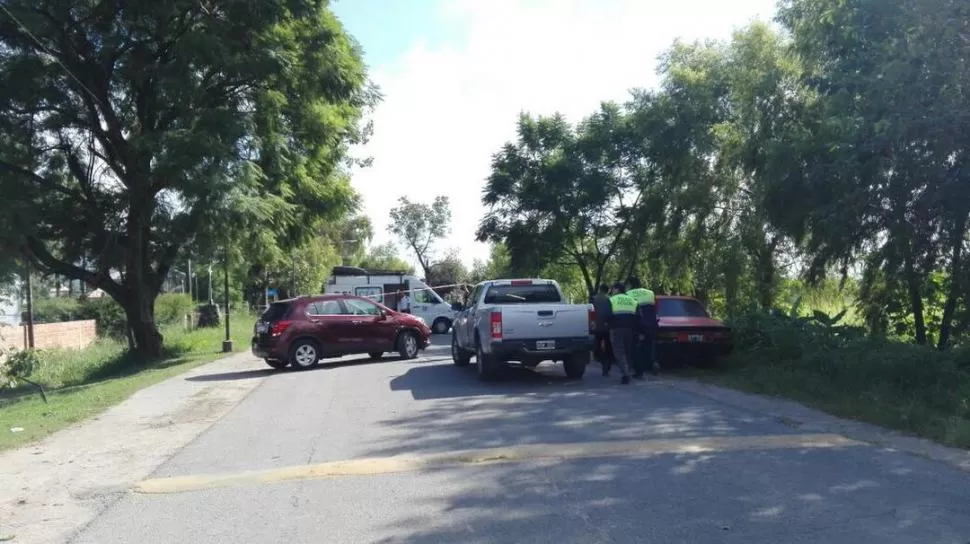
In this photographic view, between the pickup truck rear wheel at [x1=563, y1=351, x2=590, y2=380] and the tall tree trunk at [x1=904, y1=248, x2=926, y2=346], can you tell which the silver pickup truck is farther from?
the tall tree trunk at [x1=904, y1=248, x2=926, y2=346]

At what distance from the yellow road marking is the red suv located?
11506 millimetres

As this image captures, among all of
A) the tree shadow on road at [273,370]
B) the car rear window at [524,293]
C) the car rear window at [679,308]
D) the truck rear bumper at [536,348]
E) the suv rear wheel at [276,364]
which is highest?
the car rear window at [524,293]

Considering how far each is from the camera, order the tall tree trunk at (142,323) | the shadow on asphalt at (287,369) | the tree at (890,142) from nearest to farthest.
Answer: the tree at (890,142) → the shadow on asphalt at (287,369) → the tall tree trunk at (142,323)

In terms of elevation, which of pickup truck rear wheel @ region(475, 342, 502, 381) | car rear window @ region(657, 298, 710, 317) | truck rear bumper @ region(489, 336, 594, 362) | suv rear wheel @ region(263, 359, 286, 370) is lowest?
suv rear wheel @ region(263, 359, 286, 370)

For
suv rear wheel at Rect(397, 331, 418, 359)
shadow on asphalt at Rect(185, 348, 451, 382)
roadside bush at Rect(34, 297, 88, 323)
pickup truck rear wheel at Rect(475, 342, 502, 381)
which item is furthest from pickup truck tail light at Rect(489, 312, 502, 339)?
roadside bush at Rect(34, 297, 88, 323)

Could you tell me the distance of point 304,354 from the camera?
781 inches

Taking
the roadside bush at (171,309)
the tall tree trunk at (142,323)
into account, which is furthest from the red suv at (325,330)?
the roadside bush at (171,309)

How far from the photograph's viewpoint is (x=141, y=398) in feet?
50.0

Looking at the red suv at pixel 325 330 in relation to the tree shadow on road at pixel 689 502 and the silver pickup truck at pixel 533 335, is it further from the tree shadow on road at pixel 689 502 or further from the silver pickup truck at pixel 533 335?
the tree shadow on road at pixel 689 502

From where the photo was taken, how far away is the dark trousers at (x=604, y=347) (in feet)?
52.6

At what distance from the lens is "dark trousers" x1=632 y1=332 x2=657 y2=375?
14844mm

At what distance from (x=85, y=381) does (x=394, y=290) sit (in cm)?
1741

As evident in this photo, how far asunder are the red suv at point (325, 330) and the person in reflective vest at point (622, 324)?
7.97 meters

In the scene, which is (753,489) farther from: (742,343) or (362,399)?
(742,343)
